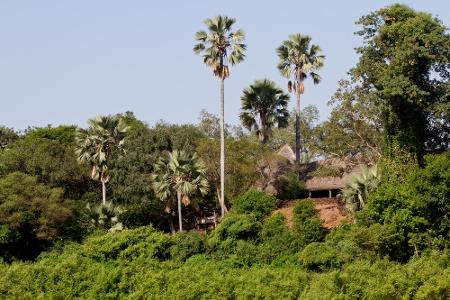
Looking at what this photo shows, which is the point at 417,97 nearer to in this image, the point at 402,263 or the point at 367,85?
the point at 367,85

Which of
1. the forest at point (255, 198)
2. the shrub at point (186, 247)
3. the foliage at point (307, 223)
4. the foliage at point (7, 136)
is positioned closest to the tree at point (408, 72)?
the forest at point (255, 198)

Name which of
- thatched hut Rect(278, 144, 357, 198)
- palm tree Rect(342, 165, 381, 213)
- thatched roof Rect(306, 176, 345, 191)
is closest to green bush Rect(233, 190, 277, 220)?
thatched hut Rect(278, 144, 357, 198)

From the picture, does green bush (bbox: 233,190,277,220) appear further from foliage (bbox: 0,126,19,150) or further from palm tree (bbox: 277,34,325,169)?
foliage (bbox: 0,126,19,150)

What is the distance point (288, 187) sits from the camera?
5400cm

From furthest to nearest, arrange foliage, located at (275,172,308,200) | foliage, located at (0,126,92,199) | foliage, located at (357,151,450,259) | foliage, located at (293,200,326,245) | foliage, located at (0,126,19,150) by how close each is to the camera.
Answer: foliage, located at (0,126,19,150)
foliage, located at (275,172,308,200)
foliage, located at (0,126,92,199)
foliage, located at (293,200,326,245)
foliage, located at (357,151,450,259)

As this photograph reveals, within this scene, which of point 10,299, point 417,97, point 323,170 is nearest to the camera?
point 10,299

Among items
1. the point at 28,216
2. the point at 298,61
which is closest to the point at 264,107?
the point at 298,61

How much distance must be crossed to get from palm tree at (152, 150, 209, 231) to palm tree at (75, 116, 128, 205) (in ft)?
9.58

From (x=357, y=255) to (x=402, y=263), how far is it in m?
1.92

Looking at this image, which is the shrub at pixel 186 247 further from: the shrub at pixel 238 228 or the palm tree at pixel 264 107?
the palm tree at pixel 264 107

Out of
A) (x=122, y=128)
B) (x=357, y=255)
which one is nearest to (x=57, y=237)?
(x=122, y=128)

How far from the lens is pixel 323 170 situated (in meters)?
48.9

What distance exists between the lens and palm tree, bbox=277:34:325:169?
185ft

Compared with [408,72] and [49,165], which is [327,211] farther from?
[49,165]
